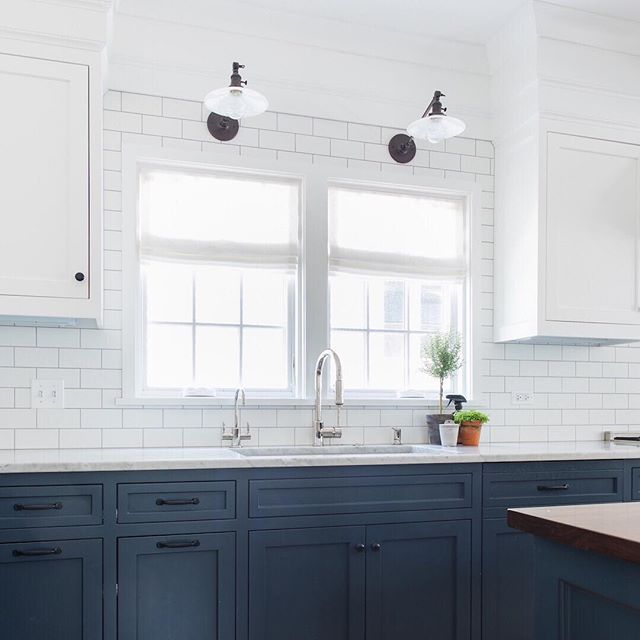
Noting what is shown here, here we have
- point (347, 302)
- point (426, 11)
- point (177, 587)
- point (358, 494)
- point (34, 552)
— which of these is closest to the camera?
point (34, 552)

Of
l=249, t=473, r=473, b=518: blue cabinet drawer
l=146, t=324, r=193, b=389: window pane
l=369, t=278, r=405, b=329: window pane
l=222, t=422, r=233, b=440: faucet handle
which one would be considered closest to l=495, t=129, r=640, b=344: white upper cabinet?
l=369, t=278, r=405, b=329: window pane

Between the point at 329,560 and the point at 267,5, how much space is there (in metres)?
2.48

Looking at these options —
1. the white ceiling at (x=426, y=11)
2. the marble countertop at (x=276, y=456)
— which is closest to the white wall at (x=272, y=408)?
the marble countertop at (x=276, y=456)

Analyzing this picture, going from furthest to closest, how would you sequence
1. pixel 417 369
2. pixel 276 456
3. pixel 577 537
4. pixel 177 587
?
pixel 417 369 < pixel 276 456 < pixel 177 587 < pixel 577 537

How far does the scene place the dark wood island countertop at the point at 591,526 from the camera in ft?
5.08

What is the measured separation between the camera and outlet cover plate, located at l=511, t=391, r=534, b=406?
158 inches

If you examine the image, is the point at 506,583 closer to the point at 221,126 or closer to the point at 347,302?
the point at 347,302

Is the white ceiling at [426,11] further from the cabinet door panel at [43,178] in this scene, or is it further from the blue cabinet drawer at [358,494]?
the blue cabinet drawer at [358,494]

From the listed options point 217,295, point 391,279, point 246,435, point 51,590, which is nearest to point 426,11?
point 391,279

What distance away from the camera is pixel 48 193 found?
2.96 metres

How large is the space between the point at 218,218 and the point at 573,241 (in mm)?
1691

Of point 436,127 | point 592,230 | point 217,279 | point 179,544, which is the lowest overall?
point 179,544

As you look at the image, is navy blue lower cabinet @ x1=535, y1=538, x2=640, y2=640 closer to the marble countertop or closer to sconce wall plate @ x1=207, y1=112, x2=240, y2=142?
the marble countertop

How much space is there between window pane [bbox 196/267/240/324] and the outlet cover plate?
4.85ft
